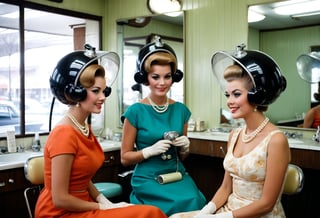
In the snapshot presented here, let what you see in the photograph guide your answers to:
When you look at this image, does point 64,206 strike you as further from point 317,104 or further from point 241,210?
point 317,104

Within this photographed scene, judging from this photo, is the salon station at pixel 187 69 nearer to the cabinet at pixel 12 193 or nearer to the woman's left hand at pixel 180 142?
the cabinet at pixel 12 193

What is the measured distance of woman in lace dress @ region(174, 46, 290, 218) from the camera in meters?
1.42

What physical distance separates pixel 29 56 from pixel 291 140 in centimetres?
254

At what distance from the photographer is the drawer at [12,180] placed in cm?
261

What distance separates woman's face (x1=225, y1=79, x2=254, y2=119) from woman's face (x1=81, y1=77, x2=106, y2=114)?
56 cm

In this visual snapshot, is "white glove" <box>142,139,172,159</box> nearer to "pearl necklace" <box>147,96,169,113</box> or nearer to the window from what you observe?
"pearl necklace" <box>147,96,169,113</box>

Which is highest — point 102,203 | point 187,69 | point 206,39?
point 206,39

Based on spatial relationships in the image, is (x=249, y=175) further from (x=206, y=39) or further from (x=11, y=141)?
(x=11, y=141)

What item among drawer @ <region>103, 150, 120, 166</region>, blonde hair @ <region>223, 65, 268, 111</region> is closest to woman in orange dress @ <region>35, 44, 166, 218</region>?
blonde hair @ <region>223, 65, 268, 111</region>

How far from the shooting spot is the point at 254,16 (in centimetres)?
320

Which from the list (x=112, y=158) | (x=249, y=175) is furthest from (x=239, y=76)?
(x=112, y=158)

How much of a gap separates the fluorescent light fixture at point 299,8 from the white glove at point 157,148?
184cm

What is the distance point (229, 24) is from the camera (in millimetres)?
3350

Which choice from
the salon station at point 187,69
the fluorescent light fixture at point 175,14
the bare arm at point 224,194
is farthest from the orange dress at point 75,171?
the fluorescent light fixture at point 175,14
